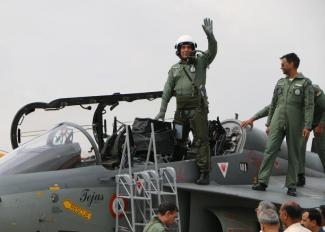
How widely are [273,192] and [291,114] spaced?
1078 millimetres

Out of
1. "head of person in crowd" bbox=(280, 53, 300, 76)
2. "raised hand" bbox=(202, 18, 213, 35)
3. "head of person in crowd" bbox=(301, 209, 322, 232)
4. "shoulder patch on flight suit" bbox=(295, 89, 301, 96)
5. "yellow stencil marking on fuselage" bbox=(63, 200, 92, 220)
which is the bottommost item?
"yellow stencil marking on fuselage" bbox=(63, 200, 92, 220)

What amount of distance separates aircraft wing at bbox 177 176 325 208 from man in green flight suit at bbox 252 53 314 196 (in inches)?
9.6

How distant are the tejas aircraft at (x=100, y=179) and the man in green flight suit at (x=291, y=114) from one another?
0.40m

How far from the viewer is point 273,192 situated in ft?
26.3

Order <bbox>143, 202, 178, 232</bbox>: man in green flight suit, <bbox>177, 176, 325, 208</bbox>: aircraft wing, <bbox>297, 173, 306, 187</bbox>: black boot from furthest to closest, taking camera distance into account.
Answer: <bbox>297, 173, 306, 187</bbox>: black boot → <bbox>177, 176, 325, 208</bbox>: aircraft wing → <bbox>143, 202, 178, 232</bbox>: man in green flight suit

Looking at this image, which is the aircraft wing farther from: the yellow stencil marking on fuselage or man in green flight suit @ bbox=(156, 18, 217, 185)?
the yellow stencil marking on fuselage

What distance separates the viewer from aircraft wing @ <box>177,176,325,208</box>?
24.1 ft

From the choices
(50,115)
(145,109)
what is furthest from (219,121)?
(50,115)

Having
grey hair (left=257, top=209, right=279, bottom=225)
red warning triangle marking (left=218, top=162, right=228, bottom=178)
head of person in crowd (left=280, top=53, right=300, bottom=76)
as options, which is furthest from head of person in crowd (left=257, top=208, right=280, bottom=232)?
red warning triangle marking (left=218, top=162, right=228, bottom=178)

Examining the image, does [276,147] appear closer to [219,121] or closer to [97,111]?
[219,121]

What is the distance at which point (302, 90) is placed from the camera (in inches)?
311

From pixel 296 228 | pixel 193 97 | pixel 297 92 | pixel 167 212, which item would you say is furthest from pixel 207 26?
pixel 296 228

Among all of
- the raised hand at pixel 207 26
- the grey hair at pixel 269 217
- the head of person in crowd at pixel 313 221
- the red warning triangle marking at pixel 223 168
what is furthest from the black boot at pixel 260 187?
the grey hair at pixel 269 217

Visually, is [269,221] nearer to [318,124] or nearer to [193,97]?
[193,97]
